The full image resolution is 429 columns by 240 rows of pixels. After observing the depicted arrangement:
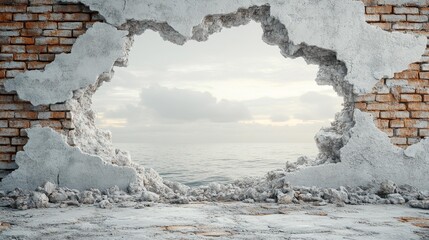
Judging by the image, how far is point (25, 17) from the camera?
173 inches

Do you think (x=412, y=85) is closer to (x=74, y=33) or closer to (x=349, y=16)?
(x=349, y=16)

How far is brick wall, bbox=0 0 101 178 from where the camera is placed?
14.1 ft

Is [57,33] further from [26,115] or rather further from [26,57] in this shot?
[26,115]

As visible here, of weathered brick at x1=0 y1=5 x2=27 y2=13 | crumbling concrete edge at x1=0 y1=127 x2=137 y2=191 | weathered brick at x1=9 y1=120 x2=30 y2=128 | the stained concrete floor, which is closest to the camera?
the stained concrete floor

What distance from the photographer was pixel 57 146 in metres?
4.23

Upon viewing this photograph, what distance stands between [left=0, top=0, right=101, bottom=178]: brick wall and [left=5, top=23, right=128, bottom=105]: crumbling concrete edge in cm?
11

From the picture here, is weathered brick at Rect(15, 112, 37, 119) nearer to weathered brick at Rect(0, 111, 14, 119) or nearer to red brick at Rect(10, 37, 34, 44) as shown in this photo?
weathered brick at Rect(0, 111, 14, 119)

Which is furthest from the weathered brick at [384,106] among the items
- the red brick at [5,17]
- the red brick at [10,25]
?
the red brick at [5,17]

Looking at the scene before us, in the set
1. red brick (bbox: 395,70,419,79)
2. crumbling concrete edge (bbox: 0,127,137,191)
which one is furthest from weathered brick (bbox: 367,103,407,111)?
crumbling concrete edge (bbox: 0,127,137,191)

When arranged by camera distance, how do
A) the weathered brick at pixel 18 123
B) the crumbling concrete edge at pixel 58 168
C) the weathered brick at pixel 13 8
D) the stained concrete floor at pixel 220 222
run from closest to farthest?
the stained concrete floor at pixel 220 222
the crumbling concrete edge at pixel 58 168
the weathered brick at pixel 18 123
the weathered brick at pixel 13 8

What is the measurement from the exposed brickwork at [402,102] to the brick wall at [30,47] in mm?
3246

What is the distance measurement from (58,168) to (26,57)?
1318mm

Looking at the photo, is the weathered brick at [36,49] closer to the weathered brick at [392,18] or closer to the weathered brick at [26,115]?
the weathered brick at [26,115]

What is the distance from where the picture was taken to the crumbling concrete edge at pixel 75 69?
168 inches
